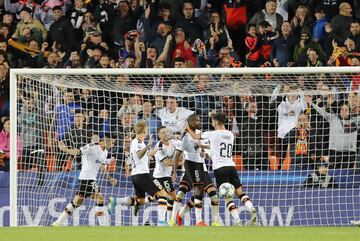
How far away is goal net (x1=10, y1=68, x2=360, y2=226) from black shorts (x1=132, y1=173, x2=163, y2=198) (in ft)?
2.48

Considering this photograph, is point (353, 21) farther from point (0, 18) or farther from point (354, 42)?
point (0, 18)

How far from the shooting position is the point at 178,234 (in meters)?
14.1

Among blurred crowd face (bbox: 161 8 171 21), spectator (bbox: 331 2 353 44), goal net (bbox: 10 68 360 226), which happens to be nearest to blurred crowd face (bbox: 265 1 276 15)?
spectator (bbox: 331 2 353 44)

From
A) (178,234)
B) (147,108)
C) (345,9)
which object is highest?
(345,9)

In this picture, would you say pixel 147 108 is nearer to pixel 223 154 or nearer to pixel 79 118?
pixel 79 118

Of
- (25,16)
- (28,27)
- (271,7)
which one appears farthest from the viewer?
(25,16)

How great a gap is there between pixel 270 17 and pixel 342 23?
4.64 feet

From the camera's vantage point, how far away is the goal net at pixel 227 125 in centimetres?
1856

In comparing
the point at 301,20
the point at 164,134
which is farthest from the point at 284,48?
the point at 164,134

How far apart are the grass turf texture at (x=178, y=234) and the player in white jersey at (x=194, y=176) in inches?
90.8

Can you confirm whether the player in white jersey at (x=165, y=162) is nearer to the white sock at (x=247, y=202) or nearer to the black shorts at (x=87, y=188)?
the black shorts at (x=87, y=188)

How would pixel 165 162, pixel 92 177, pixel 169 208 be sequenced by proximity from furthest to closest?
pixel 92 177, pixel 165 162, pixel 169 208

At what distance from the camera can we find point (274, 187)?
18.7m

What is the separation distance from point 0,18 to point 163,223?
7.29 metres
